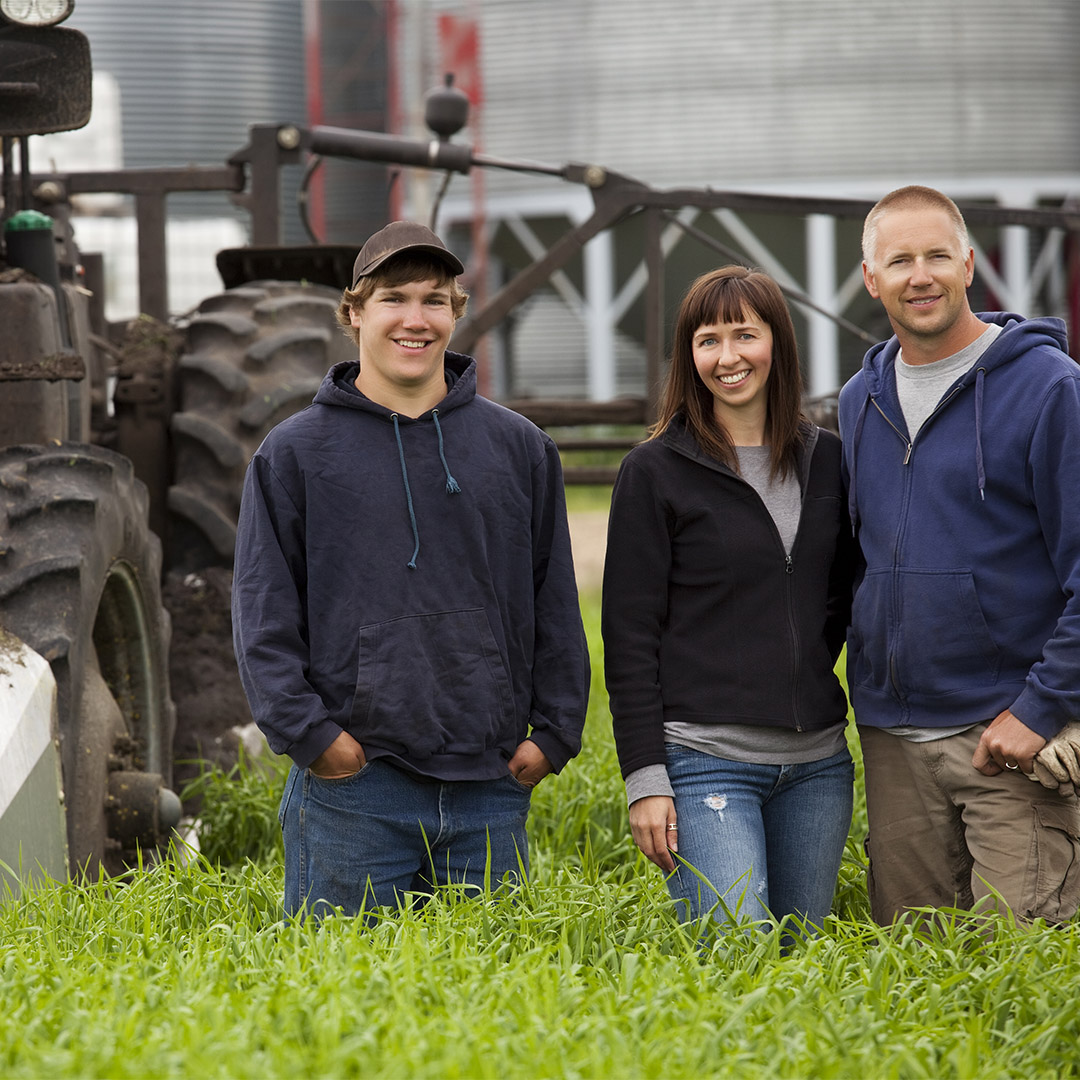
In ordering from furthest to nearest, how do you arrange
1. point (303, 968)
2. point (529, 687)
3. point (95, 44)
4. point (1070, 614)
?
point (95, 44), point (529, 687), point (1070, 614), point (303, 968)

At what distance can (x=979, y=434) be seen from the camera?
2877 millimetres

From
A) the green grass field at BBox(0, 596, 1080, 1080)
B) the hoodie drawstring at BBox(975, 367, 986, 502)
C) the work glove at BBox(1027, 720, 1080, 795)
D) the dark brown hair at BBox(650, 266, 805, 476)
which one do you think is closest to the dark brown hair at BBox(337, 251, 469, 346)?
the dark brown hair at BBox(650, 266, 805, 476)

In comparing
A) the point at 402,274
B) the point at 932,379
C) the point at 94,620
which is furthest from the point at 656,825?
the point at 94,620

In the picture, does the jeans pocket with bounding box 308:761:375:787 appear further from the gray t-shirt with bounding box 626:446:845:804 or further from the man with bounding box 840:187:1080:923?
the man with bounding box 840:187:1080:923

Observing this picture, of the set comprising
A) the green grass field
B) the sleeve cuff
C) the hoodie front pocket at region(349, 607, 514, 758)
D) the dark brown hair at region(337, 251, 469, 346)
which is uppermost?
the dark brown hair at region(337, 251, 469, 346)

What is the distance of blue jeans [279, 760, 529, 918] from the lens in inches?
111

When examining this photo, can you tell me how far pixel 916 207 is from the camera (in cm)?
298

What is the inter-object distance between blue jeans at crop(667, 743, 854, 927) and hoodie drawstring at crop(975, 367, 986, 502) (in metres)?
0.62

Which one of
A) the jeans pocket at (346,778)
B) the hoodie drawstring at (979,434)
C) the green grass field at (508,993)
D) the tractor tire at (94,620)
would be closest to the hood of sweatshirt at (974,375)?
the hoodie drawstring at (979,434)

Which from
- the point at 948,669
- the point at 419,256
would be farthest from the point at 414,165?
the point at 948,669

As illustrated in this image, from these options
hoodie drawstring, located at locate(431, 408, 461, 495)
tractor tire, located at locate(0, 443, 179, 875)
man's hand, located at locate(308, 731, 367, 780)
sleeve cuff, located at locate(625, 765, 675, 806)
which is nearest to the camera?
man's hand, located at locate(308, 731, 367, 780)

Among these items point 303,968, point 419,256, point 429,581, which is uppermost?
point 419,256

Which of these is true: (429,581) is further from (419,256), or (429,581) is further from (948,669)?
(948,669)

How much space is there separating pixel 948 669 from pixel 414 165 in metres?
4.29
